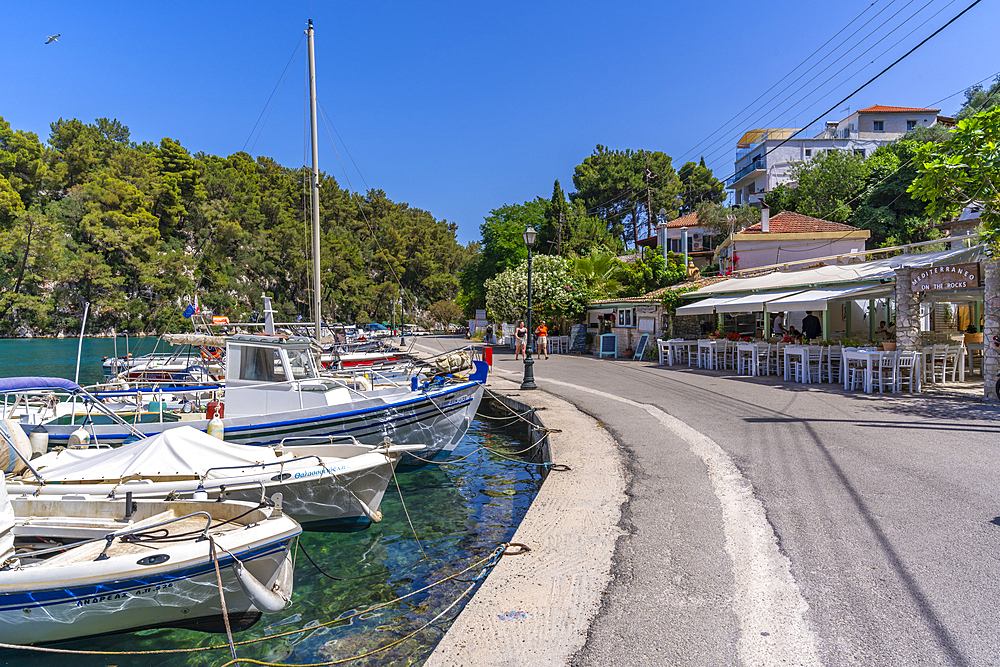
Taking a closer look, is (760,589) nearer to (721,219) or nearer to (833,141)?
(721,219)

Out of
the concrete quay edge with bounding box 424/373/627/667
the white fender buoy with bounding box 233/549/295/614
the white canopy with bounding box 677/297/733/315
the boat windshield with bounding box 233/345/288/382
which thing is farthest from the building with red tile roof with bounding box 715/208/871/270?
the white fender buoy with bounding box 233/549/295/614

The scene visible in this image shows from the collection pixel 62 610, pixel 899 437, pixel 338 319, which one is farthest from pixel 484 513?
pixel 338 319

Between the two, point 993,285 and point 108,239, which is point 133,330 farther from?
point 993,285

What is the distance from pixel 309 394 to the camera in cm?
1015

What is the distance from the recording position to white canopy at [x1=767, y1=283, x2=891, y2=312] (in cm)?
1426

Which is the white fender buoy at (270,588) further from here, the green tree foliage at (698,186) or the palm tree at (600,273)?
the green tree foliage at (698,186)

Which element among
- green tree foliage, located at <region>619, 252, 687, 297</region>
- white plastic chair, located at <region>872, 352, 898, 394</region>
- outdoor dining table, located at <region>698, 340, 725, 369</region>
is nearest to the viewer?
white plastic chair, located at <region>872, 352, 898, 394</region>

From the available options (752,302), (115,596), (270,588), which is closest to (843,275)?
(752,302)

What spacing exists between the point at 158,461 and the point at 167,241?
8034 centimetres

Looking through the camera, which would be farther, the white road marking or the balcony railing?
the balcony railing

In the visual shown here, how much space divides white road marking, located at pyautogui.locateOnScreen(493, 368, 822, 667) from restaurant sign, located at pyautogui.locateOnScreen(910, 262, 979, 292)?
29.1 ft

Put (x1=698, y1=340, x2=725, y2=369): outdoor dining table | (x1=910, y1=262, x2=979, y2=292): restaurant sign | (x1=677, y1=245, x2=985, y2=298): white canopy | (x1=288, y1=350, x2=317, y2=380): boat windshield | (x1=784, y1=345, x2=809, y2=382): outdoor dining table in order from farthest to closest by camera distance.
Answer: (x1=698, y1=340, x2=725, y2=369): outdoor dining table
(x1=784, y1=345, x2=809, y2=382): outdoor dining table
(x1=677, y1=245, x2=985, y2=298): white canopy
(x1=910, y1=262, x2=979, y2=292): restaurant sign
(x1=288, y1=350, x2=317, y2=380): boat windshield

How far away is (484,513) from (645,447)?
2608 mm

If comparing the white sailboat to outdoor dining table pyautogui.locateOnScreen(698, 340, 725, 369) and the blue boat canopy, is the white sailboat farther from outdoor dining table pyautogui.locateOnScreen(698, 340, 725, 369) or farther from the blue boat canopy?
outdoor dining table pyautogui.locateOnScreen(698, 340, 725, 369)
